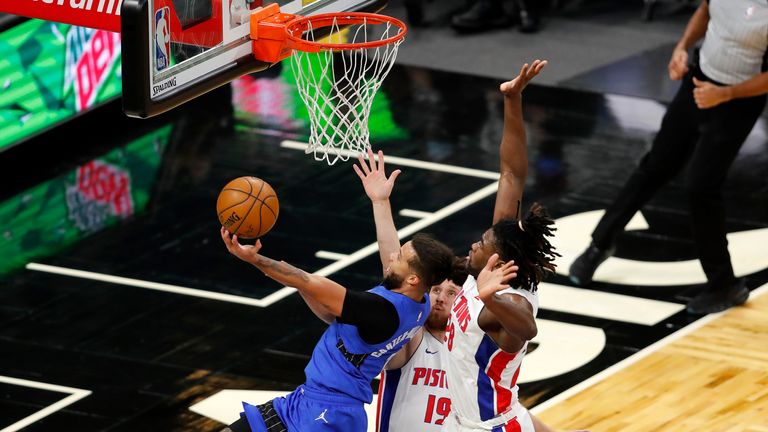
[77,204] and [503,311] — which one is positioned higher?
[503,311]

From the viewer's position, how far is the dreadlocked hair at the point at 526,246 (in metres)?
6.29

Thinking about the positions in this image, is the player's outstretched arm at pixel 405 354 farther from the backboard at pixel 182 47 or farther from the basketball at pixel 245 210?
the backboard at pixel 182 47

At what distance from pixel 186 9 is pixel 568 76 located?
23.6 feet

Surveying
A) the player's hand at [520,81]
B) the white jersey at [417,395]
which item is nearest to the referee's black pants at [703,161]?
the player's hand at [520,81]

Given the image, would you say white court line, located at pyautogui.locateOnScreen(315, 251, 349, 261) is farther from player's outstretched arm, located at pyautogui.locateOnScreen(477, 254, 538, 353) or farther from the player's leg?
player's outstretched arm, located at pyautogui.locateOnScreen(477, 254, 538, 353)

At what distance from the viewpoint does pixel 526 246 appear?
630 centimetres

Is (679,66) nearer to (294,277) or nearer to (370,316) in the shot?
(370,316)

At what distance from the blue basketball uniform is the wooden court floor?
5.47 ft

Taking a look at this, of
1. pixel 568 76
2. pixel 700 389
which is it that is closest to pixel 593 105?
pixel 568 76

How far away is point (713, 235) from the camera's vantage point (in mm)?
9094

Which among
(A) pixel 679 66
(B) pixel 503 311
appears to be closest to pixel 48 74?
(A) pixel 679 66

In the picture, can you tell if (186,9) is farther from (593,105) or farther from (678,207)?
(593,105)

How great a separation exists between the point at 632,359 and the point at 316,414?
2754mm

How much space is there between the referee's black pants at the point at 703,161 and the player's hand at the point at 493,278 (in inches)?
130
